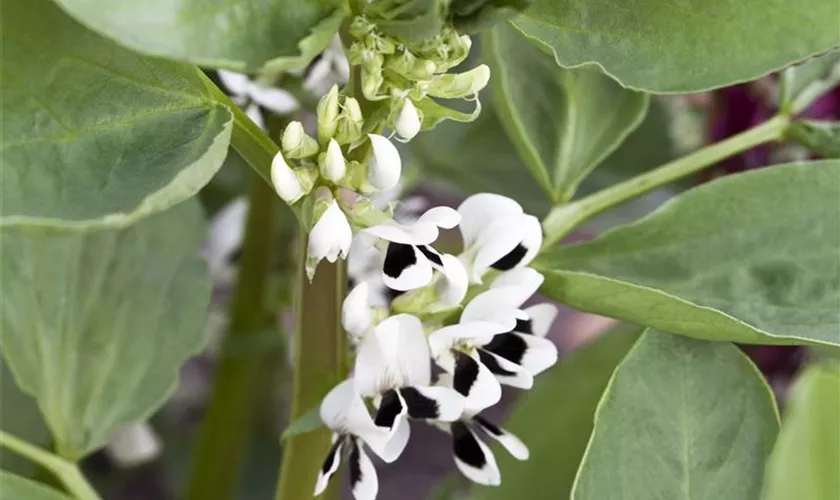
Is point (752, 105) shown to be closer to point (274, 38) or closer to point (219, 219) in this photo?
point (219, 219)

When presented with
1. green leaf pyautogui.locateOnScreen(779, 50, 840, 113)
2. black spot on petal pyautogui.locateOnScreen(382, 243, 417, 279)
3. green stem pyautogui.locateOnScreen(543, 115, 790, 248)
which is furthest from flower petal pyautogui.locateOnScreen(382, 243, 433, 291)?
green leaf pyautogui.locateOnScreen(779, 50, 840, 113)

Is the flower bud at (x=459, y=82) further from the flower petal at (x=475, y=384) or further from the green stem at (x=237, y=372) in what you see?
the green stem at (x=237, y=372)

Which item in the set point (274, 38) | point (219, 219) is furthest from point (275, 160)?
point (219, 219)

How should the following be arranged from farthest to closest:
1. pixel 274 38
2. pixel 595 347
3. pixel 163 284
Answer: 1. pixel 595 347
2. pixel 163 284
3. pixel 274 38

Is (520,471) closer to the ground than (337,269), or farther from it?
closer to the ground

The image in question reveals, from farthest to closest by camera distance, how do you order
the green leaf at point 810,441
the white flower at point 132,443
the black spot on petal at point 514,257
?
the white flower at point 132,443
the black spot on petal at point 514,257
the green leaf at point 810,441

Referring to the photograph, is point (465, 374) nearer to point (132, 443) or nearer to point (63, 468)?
point (63, 468)

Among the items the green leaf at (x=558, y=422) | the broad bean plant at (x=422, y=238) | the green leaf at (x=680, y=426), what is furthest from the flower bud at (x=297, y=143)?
the green leaf at (x=558, y=422)
